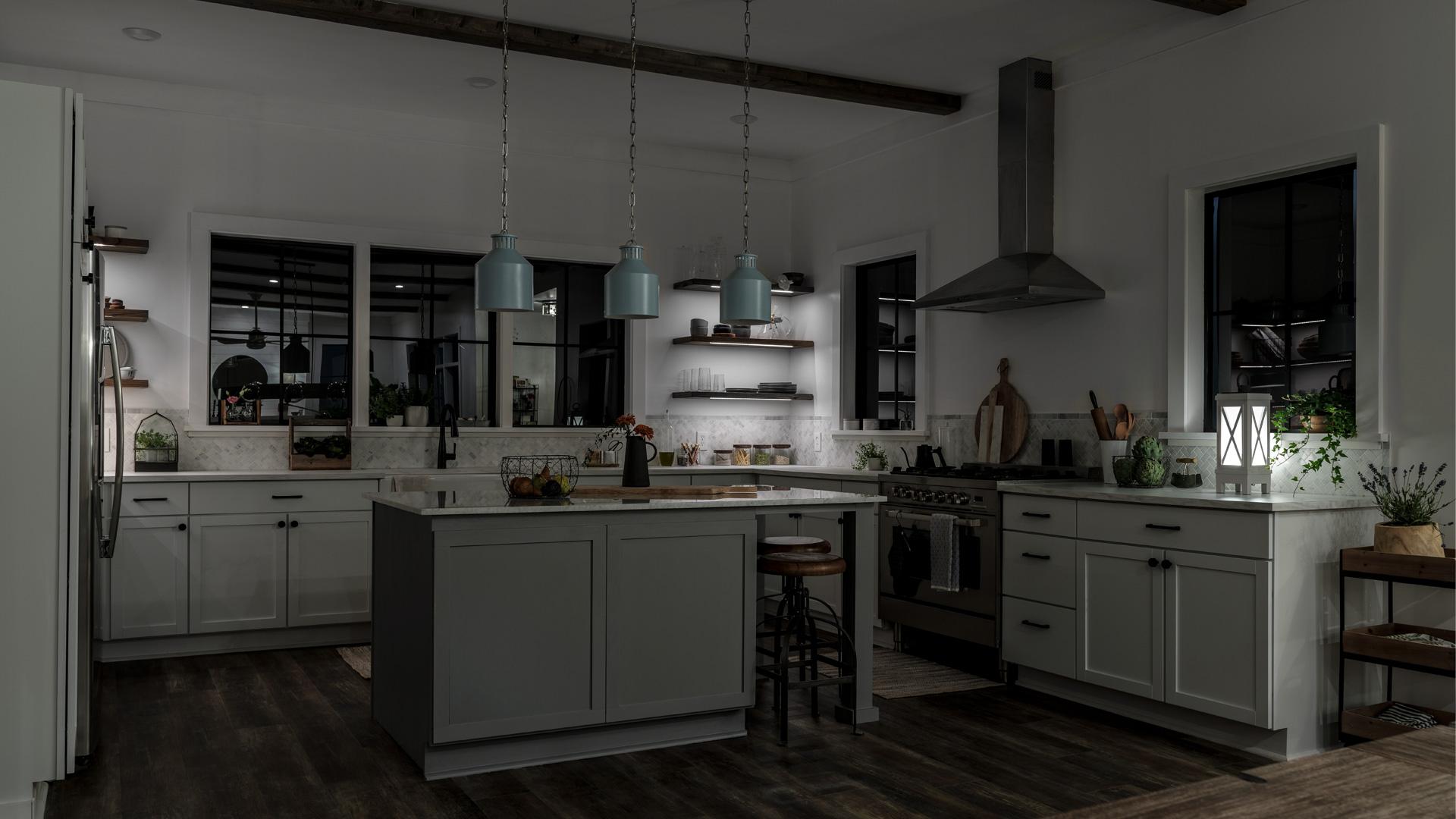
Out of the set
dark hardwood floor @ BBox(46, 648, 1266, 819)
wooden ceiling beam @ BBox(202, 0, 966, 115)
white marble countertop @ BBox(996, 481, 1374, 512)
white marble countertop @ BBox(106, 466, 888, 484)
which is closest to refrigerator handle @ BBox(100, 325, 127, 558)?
dark hardwood floor @ BBox(46, 648, 1266, 819)

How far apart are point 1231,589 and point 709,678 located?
1965 millimetres

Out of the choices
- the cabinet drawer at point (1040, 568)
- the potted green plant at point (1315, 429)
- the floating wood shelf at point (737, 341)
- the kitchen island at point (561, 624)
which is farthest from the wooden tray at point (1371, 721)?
the floating wood shelf at point (737, 341)

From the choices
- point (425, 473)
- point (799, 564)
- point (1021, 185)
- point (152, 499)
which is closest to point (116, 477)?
point (152, 499)

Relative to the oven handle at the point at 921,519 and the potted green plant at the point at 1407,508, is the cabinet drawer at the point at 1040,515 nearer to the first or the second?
the oven handle at the point at 921,519

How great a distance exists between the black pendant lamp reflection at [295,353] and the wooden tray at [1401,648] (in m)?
5.48

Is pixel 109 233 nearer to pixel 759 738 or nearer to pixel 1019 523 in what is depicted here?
pixel 759 738

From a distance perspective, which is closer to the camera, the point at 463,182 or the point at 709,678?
the point at 709,678

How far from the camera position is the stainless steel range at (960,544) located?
516cm

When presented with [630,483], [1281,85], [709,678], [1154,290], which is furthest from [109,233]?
[1281,85]

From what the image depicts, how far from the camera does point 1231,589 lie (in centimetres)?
400

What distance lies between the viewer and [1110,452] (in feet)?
16.4

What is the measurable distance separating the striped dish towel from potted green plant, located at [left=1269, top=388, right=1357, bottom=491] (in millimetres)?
852

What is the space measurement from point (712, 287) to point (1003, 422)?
236cm

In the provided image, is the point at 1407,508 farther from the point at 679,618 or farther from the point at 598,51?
the point at 598,51
